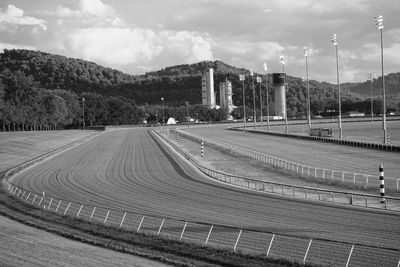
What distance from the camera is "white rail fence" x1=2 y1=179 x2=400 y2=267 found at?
1365 cm

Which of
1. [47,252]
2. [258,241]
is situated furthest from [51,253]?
[258,241]

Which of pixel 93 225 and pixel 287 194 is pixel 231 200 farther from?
pixel 93 225

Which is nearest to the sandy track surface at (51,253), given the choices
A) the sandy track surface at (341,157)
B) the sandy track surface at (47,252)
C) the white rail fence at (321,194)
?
the sandy track surface at (47,252)

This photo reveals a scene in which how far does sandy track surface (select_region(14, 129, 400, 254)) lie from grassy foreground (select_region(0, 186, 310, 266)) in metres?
3.15

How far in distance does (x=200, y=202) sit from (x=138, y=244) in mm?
8290

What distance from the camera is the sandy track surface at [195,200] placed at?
17828mm

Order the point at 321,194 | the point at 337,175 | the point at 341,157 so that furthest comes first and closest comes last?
1. the point at 341,157
2. the point at 337,175
3. the point at 321,194

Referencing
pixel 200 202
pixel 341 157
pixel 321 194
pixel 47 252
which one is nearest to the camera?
pixel 47 252

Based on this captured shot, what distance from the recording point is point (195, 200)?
25.1m

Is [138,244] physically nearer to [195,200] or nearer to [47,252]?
[47,252]

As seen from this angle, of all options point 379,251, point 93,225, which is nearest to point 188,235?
point 93,225

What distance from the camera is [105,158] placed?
171 ft

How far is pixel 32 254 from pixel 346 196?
1428 cm

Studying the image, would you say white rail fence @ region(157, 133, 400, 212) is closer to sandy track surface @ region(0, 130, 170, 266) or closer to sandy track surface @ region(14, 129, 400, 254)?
sandy track surface @ region(14, 129, 400, 254)
